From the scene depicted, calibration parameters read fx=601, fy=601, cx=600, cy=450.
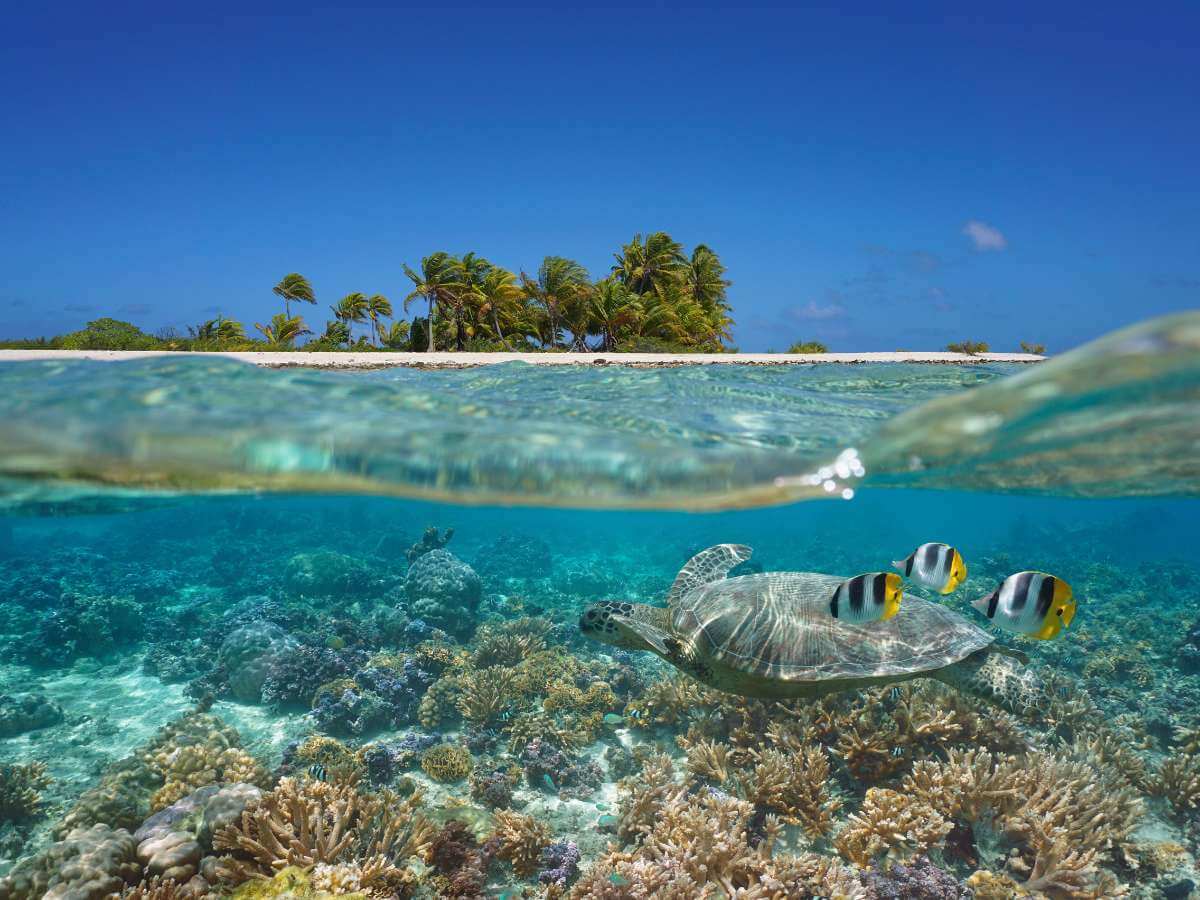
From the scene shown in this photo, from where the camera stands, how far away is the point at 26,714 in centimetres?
969

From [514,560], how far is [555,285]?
18069mm

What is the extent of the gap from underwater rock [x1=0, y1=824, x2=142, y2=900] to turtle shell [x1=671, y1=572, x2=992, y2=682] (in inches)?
224

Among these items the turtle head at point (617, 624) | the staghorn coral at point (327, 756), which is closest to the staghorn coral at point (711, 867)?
the turtle head at point (617, 624)

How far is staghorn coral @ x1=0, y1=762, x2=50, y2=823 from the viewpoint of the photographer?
24.3ft

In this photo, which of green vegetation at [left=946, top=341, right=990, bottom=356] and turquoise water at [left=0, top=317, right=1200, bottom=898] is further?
green vegetation at [left=946, top=341, right=990, bottom=356]

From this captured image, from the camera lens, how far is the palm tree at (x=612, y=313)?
32781 millimetres

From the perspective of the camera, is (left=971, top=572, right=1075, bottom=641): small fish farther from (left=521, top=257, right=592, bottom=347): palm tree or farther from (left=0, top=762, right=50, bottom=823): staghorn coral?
(left=521, top=257, right=592, bottom=347): palm tree

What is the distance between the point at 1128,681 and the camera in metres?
11.5

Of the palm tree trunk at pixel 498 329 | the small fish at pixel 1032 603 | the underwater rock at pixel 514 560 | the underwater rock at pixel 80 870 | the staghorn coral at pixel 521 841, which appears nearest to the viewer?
the small fish at pixel 1032 603

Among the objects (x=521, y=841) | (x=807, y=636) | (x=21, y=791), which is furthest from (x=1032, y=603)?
(x=21, y=791)

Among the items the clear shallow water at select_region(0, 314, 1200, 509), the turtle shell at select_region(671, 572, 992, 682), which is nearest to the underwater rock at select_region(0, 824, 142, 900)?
the clear shallow water at select_region(0, 314, 1200, 509)

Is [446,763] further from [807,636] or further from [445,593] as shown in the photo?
[445,593]

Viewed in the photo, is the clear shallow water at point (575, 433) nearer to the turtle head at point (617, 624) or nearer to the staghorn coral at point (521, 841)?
the turtle head at point (617, 624)

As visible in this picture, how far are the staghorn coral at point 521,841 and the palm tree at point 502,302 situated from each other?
29674 millimetres
